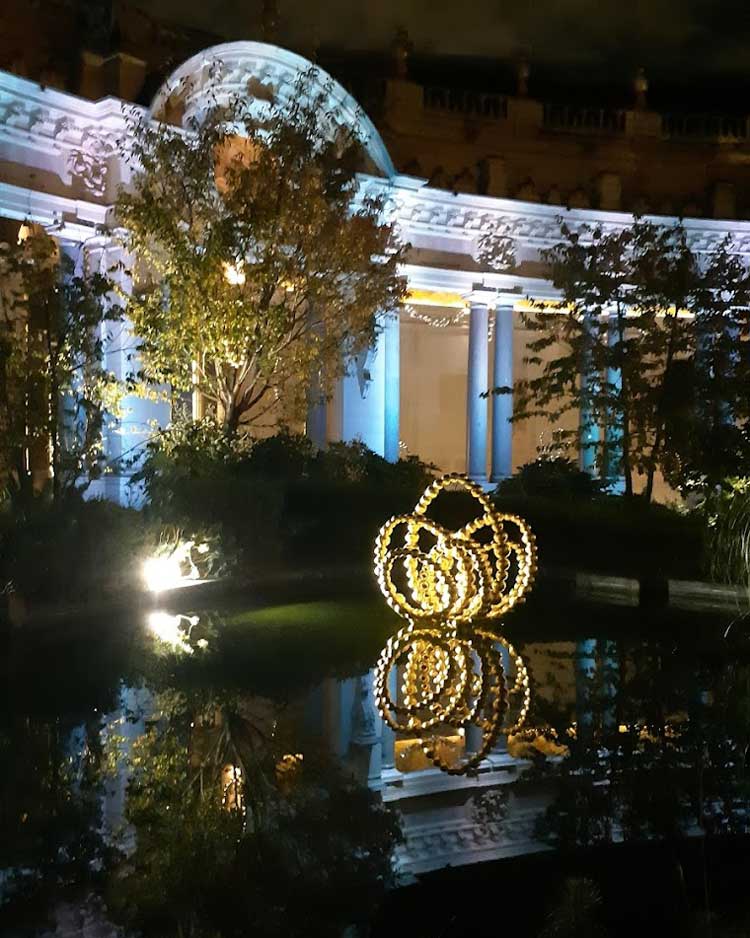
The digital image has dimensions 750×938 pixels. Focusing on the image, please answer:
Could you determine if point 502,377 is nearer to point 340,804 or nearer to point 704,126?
point 704,126

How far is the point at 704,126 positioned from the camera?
34.6 meters

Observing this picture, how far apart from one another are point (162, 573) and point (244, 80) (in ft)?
37.8

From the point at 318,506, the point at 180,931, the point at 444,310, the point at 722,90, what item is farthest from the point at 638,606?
the point at 722,90

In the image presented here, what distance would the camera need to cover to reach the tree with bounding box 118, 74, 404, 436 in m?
17.3

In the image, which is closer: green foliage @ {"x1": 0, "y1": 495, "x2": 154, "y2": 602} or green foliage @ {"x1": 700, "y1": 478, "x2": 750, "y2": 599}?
green foliage @ {"x1": 0, "y1": 495, "x2": 154, "y2": 602}

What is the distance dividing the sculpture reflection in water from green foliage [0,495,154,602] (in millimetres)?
3580

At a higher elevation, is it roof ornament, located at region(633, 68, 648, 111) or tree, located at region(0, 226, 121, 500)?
roof ornament, located at region(633, 68, 648, 111)

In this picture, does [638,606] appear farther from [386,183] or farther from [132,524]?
[386,183]

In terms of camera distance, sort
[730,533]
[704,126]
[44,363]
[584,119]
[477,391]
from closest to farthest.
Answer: [730,533] → [44,363] → [477,391] → [584,119] → [704,126]

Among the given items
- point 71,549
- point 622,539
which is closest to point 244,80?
point 622,539

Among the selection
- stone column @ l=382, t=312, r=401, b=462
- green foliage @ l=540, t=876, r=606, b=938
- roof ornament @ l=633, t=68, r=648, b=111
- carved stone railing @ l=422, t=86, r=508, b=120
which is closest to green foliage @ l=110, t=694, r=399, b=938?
green foliage @ l=540, t=876, r=606, b=938

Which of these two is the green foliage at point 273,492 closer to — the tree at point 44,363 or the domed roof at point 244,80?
the tree at point 44,363

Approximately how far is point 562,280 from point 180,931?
63.5ft

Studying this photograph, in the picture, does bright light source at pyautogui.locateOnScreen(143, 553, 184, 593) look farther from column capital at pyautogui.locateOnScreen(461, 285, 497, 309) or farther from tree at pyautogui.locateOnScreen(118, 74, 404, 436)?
column capital at pyautogui.locateOnScreen(461, 285, 497, 309)
